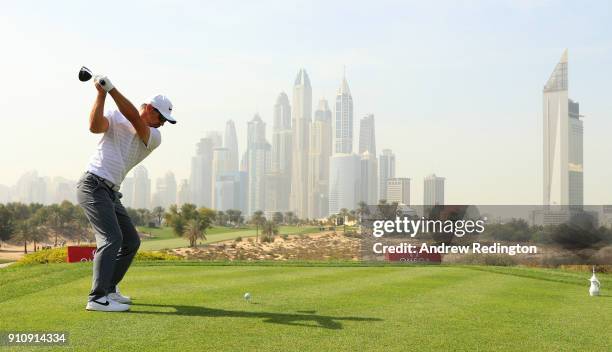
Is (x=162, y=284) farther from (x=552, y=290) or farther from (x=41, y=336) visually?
(x=552, y=290)

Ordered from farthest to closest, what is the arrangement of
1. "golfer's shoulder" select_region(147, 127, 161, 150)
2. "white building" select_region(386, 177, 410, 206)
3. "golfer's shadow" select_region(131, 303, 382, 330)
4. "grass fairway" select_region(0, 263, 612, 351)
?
1. "white building" select_region(386, 177, 410, 206)
2. "golfer's shoulder" select_region(147, 127, 161, 150)
3. "golfer's shadow" select_region(131, 303, 382, 330)
4. "grass fairway" select_region(0, 263, 612, 351)

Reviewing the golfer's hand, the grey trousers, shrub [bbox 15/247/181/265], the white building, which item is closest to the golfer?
the grey trousers

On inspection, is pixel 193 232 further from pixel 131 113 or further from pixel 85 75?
pixel 85 75

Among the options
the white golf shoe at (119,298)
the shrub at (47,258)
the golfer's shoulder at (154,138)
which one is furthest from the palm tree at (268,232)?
the golfer's shoulder at (154,138)

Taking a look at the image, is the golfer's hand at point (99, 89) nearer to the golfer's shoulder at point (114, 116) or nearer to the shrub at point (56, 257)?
the golfer's shoulder at point (114, 116)

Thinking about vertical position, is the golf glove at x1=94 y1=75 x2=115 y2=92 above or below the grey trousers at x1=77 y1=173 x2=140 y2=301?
above

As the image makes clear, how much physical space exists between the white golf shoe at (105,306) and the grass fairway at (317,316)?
0.16 meters

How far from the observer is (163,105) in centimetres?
707

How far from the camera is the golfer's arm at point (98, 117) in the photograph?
21.0ft

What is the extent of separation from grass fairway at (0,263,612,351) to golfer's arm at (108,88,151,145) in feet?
6.25

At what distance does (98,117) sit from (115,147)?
1.60 feet

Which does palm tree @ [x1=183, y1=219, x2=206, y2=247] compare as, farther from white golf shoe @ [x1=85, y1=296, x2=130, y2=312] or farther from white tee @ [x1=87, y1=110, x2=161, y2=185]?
white golf shoe @ [x1=85, y1=296, x2=130, y2=312]

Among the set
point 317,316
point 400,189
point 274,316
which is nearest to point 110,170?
point 274,316

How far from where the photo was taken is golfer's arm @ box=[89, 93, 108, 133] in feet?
21.0
